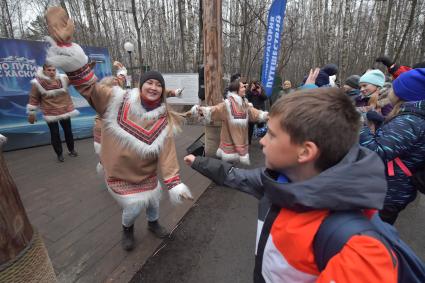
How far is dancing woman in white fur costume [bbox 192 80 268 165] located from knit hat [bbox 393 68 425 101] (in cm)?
228

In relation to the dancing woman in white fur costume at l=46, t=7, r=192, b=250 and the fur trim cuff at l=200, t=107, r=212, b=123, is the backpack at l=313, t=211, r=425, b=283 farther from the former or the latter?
the fur trim cuff at l=200, t=107, r=212, b=123

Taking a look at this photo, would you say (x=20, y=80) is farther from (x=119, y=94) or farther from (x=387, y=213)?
(x=387, y=213)

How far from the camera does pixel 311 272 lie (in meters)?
0.93

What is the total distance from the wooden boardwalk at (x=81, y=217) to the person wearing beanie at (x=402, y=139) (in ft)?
7.43

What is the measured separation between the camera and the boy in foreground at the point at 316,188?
0.75 metres

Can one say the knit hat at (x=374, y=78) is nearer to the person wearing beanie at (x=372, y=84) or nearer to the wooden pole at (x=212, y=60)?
the person wearing beanie at (x=372, y=84)

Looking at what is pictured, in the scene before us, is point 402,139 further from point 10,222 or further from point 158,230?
point 158,230

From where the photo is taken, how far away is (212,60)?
14.7ft

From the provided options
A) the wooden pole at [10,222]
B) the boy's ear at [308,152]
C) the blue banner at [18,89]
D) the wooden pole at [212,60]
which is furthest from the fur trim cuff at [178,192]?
the blue banner at [18,89]

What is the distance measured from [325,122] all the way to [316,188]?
0.25 meters

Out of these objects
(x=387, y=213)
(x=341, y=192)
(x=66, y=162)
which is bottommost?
(x=66, y=162)

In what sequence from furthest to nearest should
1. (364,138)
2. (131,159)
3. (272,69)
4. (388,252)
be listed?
(272,69) → (131,159) → (364,138) → (388,252)

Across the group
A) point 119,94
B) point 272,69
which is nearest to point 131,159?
point 119,94

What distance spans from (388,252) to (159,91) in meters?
2.01
